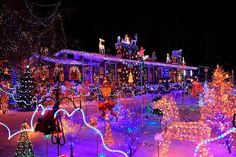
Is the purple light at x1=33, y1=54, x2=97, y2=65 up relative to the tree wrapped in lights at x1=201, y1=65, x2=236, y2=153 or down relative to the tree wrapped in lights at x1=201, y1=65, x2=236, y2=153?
up

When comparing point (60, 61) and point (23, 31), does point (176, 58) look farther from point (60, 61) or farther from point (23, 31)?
point (23, 31)

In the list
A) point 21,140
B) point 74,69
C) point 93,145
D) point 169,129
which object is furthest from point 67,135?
point 74,69

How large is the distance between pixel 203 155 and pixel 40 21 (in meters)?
18.1

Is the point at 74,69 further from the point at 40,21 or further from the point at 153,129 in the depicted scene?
the point at 153,129

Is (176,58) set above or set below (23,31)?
above

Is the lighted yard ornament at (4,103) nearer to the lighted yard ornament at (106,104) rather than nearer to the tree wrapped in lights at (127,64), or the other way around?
the lighted yard ornament at (106,104)

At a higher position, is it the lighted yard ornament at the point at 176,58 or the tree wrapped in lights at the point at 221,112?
the lighted yard ornament at the point at 176,58

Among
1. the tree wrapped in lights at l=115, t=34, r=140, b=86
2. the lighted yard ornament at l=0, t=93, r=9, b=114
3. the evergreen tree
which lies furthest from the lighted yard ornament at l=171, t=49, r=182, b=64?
the lighted yard ornament at l=0, t=93, r=9, b=114

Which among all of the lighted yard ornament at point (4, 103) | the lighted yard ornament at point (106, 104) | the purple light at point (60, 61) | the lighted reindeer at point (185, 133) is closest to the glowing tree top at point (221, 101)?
the lighted reindeer at point (185, 133)

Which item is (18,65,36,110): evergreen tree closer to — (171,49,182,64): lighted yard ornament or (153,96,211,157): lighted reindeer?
(153,96,211,157): lighted reindeer

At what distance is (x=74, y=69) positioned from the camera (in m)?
26.1

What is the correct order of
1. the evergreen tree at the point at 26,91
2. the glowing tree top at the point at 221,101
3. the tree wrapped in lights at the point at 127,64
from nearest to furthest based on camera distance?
the glowing tree top at the point at 221,101, the evergreen tree at the point at 26,91, the tree wrapped in lights at the point at 127,64

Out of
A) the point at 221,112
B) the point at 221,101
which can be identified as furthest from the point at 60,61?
the point at 221,112

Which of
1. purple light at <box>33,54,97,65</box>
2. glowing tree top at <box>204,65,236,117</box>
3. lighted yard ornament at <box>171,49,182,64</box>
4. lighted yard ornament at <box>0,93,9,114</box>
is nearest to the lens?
glowing tree top at <box>204,65,236,117</box>
